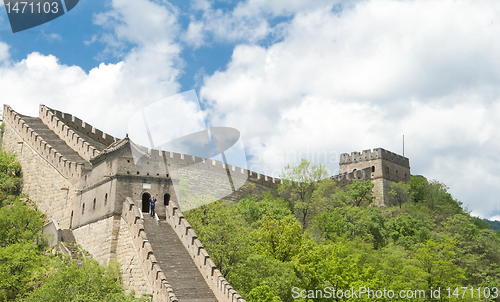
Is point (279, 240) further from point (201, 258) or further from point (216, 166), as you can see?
point (216, 166)

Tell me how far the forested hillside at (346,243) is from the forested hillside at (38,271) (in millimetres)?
5466

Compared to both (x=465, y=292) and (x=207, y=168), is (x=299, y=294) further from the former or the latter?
(x=207, y=168)

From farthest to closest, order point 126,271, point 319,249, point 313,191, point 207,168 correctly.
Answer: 1. point 313,191
2. point 207,168
3. point 319,249
4. point 126,271

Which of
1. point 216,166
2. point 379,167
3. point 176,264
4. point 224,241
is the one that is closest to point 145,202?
point 224,241

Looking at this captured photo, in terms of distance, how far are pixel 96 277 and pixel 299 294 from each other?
9087 mm

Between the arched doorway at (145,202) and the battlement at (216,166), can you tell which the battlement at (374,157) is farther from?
the arched doorway at (145,202)

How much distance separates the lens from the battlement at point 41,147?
31.4 m

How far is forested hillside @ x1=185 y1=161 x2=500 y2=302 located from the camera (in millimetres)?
25609

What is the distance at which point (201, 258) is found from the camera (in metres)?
22.2

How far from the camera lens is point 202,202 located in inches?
1219

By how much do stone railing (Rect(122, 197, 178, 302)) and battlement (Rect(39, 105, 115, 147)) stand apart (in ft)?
58.8

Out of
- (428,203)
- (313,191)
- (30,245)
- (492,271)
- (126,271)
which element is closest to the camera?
(126,271)

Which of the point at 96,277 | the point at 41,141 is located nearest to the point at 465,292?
the point at 96,277

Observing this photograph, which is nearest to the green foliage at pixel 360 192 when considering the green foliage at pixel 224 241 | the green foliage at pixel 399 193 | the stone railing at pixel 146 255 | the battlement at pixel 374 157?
the green foliage at pixel 399 193
